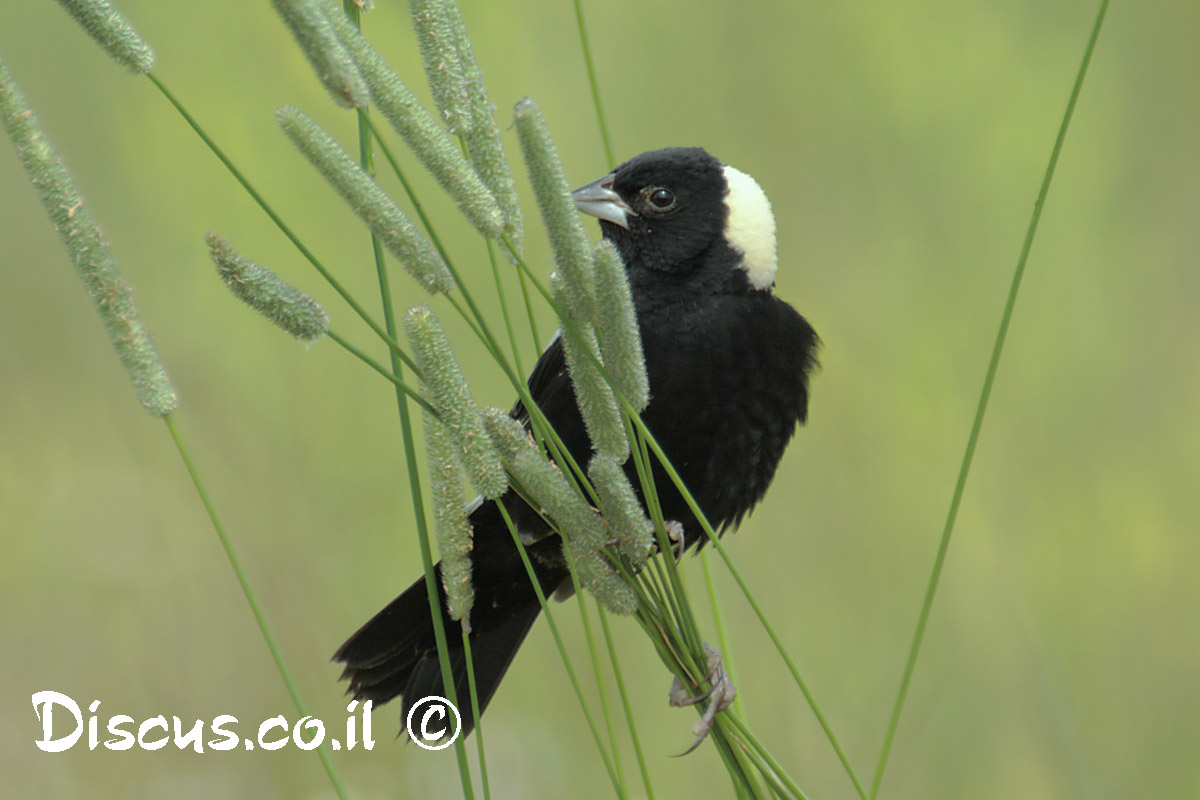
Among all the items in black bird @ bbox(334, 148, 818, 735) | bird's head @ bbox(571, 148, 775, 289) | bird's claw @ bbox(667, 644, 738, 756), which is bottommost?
bird's claw @ bbox(667, 644, 738, 756)

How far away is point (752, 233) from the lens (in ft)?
7.30

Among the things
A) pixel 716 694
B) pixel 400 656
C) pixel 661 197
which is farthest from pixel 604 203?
pixel 716 694

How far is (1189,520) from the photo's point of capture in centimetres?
284

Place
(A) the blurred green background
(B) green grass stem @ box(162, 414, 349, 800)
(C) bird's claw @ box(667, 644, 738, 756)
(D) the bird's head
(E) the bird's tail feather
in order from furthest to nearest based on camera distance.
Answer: (A) the blurred green background, (D) the bird's head, (E) the bird's tail feather, (C) bird's claw @ box(667, 644, 738, 756), (B) green grass stem @ box(162, 414, 349, 800)

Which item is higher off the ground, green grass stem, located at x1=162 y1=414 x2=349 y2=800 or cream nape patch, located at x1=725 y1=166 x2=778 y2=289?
cream nape patch, located at x1=725 y1=166 x2=778 y2=289

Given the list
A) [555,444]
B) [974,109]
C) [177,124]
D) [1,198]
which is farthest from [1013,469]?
[1,198]

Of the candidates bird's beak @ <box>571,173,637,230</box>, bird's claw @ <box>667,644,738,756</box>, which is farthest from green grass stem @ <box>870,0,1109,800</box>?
bird's beak @ <box>571,173,637,230</box>

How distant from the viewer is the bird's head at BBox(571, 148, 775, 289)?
220 cm

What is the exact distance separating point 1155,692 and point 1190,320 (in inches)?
43.6

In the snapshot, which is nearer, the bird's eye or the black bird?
the black bird

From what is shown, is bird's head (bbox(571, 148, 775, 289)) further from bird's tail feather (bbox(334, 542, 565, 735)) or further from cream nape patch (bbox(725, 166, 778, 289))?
bird's tail feather (bbox(334, 542, 565, 735))

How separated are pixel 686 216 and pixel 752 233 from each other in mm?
145

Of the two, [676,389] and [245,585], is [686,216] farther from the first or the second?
[245,585]

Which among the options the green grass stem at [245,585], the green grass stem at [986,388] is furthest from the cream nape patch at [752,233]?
the green grass stem at [245,585]
